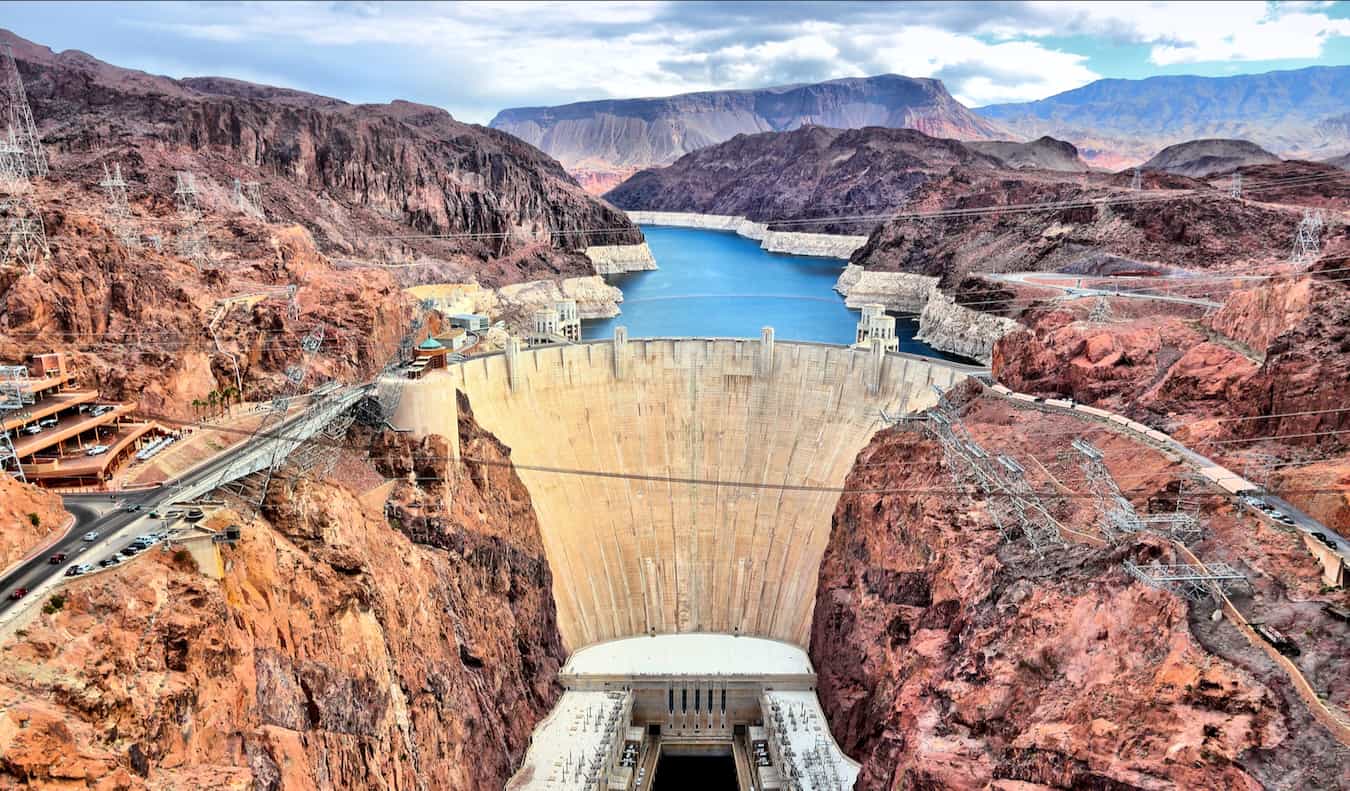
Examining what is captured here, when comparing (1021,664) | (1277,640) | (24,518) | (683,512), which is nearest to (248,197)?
(683,512)

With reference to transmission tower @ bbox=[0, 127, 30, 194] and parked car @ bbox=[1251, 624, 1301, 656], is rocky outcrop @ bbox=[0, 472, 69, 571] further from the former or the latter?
transmission tower @ bbox=[0, 127, 30, 194]

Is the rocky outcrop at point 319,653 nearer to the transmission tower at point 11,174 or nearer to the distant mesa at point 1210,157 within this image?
the transmission tower at point 11,174

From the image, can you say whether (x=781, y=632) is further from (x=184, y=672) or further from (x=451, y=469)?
(x=184, y=672)

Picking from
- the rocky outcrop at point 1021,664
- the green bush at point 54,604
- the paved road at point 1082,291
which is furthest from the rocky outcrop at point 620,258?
the green bush at point 54,604

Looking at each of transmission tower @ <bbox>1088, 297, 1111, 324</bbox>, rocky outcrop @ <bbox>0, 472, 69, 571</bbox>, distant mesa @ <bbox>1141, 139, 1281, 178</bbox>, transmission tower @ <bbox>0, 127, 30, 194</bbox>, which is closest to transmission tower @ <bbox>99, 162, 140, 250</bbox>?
transmission tower @ <bbox>0, 127, 30, 194</bbox>

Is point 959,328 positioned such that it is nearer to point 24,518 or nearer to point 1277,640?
point 1277,640

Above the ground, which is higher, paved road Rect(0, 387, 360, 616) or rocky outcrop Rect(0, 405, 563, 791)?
paved road Rect(0, 387, 360, 616)
